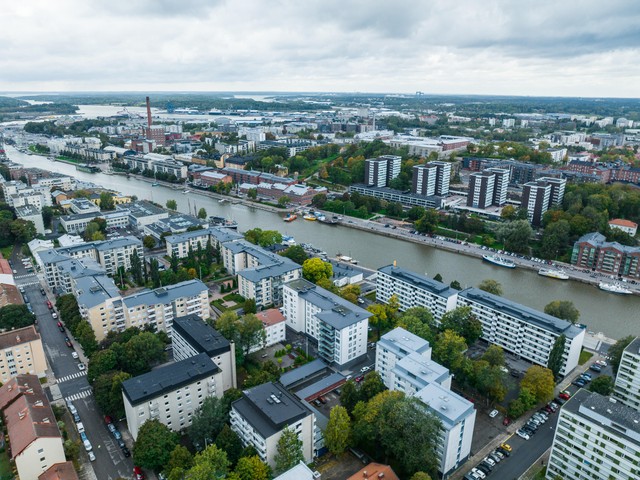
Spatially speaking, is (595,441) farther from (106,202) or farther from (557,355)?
(106,202)

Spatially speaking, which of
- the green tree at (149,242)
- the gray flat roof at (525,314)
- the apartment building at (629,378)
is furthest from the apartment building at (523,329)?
the green tree at (149,242)

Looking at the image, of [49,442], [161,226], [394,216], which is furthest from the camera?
[394,216]

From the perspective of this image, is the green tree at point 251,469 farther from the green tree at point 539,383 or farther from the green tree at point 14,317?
the green tree at point 14,317

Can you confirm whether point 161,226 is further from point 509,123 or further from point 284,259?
point 509,123

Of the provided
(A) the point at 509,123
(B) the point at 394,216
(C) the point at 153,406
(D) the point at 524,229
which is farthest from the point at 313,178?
(A) the point at 509,123

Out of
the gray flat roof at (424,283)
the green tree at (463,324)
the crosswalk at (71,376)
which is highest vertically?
the gray flat roof at (424,283)

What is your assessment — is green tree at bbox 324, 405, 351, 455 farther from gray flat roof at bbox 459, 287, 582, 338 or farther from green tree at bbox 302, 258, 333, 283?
green tree at bbox 302, 258, 333, 283

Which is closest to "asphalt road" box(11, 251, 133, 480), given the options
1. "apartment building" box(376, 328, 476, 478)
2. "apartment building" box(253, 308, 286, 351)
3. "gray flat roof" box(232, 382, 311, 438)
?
"gray flat roof" box(232, 382, 311, 438)

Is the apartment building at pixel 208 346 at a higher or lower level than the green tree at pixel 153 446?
higher
